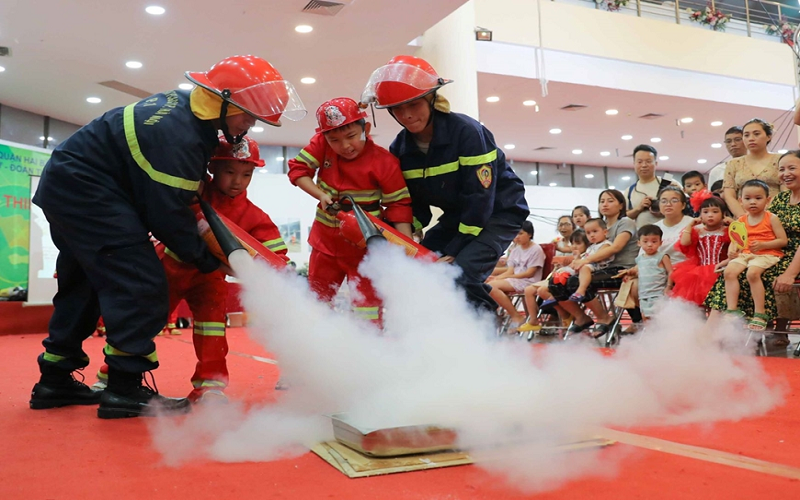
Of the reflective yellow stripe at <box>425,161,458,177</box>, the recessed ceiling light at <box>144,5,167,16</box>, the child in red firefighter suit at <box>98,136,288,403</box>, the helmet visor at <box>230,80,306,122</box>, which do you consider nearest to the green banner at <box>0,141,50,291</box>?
the recessed ceiling light at <box>144,5,167,16</box>

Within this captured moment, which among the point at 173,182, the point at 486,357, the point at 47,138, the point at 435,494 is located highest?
the point at 47,138

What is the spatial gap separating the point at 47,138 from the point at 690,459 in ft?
38.0

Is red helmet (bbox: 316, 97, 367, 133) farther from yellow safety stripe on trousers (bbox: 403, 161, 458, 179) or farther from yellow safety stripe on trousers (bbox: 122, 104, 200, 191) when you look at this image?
yellow safety stripe on trousers (bbox: 122, 104, 200, 191)

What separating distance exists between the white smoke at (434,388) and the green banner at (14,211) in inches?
318

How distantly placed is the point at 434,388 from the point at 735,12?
1255cm

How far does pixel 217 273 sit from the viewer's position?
304cm

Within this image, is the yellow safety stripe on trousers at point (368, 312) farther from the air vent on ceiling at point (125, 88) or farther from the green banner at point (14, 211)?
the green banner at point (14, 211)

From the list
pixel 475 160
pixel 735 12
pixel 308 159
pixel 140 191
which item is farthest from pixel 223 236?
pixel 735 12

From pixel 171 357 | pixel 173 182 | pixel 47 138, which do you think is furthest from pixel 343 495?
pixel 47 138

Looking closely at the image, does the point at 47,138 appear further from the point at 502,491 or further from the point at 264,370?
the point at 502,491

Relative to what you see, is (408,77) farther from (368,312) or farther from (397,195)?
(368,312)

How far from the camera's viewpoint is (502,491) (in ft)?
4.92

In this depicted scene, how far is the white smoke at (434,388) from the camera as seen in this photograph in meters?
1.90

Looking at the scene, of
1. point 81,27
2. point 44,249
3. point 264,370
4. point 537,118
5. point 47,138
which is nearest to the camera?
point 264,370
